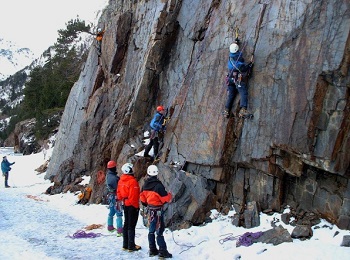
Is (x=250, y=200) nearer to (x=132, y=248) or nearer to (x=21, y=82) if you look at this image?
(x=132, y=248)

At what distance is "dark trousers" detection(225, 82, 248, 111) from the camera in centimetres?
1045

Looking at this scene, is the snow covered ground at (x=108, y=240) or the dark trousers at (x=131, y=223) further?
the dark trousers at (x=131, y=223)

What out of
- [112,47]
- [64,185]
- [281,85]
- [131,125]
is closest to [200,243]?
[281,85]

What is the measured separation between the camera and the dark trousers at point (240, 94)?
1045 centimetres

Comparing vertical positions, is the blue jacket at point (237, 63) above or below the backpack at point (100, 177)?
above

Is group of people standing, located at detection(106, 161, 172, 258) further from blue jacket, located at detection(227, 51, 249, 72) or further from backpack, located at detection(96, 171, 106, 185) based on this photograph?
backpack, located at detection(96, 171, 106, 185)

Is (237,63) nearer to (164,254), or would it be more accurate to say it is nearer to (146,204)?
(146,204)

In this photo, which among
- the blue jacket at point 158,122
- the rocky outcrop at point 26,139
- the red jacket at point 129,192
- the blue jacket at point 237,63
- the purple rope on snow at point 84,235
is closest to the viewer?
the red jacket at point 129,192

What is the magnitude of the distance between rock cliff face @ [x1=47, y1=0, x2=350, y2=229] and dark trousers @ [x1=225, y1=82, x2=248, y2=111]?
0.18m

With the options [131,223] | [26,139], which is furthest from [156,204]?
[26,139]

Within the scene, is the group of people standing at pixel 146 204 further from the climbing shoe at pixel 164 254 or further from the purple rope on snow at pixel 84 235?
the purple rope on snow at pixel 84 235

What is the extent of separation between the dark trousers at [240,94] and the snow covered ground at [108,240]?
325 cm

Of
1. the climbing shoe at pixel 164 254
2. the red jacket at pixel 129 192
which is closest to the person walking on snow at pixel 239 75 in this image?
the red jacket at pixel 129 192

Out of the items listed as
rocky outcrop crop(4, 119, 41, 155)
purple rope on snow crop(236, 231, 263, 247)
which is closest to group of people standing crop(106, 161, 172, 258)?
purple rope on snow crop(236, 231, 263, 247)
